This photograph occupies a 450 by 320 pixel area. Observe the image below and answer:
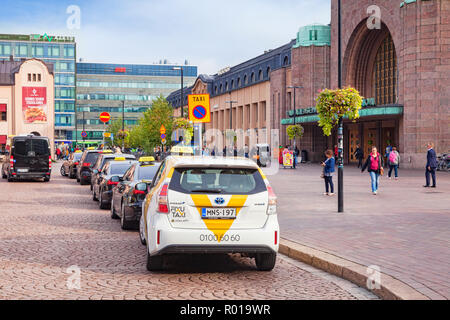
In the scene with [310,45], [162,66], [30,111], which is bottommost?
[30,111]

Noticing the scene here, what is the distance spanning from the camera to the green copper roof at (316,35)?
209 feet

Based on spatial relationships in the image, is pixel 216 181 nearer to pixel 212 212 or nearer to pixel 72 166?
pixel 212 212

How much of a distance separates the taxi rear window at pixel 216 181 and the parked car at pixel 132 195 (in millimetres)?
3316

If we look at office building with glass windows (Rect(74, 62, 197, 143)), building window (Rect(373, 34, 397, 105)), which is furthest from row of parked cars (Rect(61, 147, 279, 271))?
office building with glass windows (Rect(74, 62, 197, 143))

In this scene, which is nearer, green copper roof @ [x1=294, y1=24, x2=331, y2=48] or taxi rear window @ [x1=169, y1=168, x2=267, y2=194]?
taxi rear window @ [x1=169, y1=168, x2=267, y2=194]

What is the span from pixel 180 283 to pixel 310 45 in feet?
193

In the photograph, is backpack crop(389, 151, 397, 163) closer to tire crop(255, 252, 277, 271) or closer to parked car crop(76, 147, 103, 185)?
parked car crop(76, 147, 103, 185)

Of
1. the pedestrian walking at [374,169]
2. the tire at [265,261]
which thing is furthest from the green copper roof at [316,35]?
the tire at [265,261]

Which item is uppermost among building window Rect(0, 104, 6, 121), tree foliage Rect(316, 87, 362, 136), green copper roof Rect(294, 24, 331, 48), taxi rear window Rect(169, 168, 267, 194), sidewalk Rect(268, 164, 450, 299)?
green copper roof Rect(294, 24, 331, 48)

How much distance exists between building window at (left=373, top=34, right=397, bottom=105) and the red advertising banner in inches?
1794

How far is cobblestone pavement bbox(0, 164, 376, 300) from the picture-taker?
261 inches

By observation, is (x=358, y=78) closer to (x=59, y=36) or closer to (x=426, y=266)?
(x=426, y=266)

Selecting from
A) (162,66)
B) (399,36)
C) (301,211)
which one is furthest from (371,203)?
(162,66)
